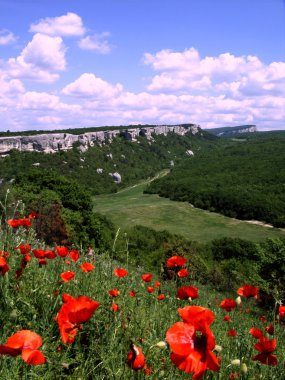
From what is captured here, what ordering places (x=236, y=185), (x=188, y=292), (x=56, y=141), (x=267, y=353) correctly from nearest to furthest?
(x=267, y=353) → (x=188, y=292) → (x=236, y=185) → (x=56, y=141)

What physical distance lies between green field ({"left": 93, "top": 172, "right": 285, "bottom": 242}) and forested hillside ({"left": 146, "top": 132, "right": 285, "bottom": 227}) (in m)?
4.27

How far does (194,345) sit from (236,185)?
12024cm

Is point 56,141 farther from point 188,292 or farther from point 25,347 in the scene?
point 25,347

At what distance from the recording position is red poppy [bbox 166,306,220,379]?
1.64 m

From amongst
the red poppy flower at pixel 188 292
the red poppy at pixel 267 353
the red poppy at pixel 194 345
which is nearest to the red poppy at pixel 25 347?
the red poppy at pixel 194 345

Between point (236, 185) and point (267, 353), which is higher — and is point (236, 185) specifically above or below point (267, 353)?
below

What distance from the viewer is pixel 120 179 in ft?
443

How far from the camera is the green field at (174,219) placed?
81.8 metres

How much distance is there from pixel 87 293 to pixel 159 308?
1.15m

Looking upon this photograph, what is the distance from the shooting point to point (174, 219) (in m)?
93.6

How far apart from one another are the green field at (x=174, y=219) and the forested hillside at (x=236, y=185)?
14.0 feet

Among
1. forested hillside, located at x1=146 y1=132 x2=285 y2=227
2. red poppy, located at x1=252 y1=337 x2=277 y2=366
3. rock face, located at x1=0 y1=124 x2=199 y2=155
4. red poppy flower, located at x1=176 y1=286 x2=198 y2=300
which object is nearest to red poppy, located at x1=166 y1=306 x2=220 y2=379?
red poppy, located at x1=252 y1=337 x2=277 y2=366

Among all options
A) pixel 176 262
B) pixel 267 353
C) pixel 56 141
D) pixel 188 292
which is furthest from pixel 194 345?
pixel 56 141

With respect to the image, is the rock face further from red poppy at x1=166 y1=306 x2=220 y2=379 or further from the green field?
red poppy at x1=166 y1=306 x2=220 y2=379
